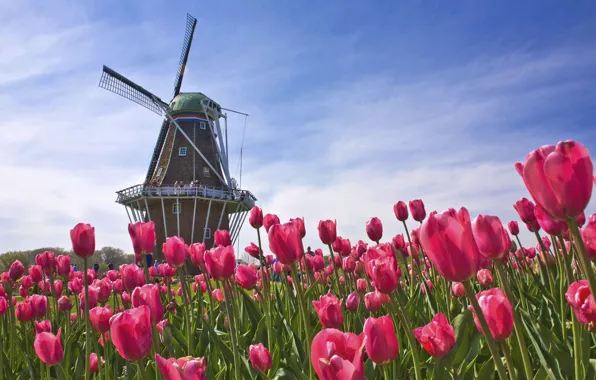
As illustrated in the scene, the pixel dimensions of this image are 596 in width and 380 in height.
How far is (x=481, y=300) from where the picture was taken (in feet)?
4.25

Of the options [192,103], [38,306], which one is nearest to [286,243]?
[38,306]

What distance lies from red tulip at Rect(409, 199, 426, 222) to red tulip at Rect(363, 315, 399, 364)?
243 centimetres

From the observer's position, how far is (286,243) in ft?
6.18

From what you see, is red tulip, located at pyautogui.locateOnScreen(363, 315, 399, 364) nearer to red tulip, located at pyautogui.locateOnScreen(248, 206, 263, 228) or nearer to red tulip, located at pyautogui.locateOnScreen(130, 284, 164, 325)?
red tulip, located at pyautogui.locateOnScreen(130, 284, 164, 325)

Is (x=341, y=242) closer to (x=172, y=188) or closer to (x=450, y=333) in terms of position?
(x=450, y=333)

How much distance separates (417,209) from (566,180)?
9.28 ft

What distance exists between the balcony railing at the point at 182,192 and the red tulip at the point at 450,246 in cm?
2750

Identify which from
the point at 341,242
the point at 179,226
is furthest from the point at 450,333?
the point at 179,226

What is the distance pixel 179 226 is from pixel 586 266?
28.2 metres

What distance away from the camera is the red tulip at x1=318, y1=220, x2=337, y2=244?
319 cm

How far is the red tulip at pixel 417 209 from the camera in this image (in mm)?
3674

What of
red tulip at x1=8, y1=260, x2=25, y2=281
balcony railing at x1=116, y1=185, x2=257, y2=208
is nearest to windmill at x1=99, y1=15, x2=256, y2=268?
balcony railing at x1=116, y1=185, x2=257, y2=208

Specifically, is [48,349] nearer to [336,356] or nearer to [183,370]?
[183,370]

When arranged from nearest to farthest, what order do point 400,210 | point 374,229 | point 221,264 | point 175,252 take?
point 221,264
point 175,252
point 374,229
point 400,210
